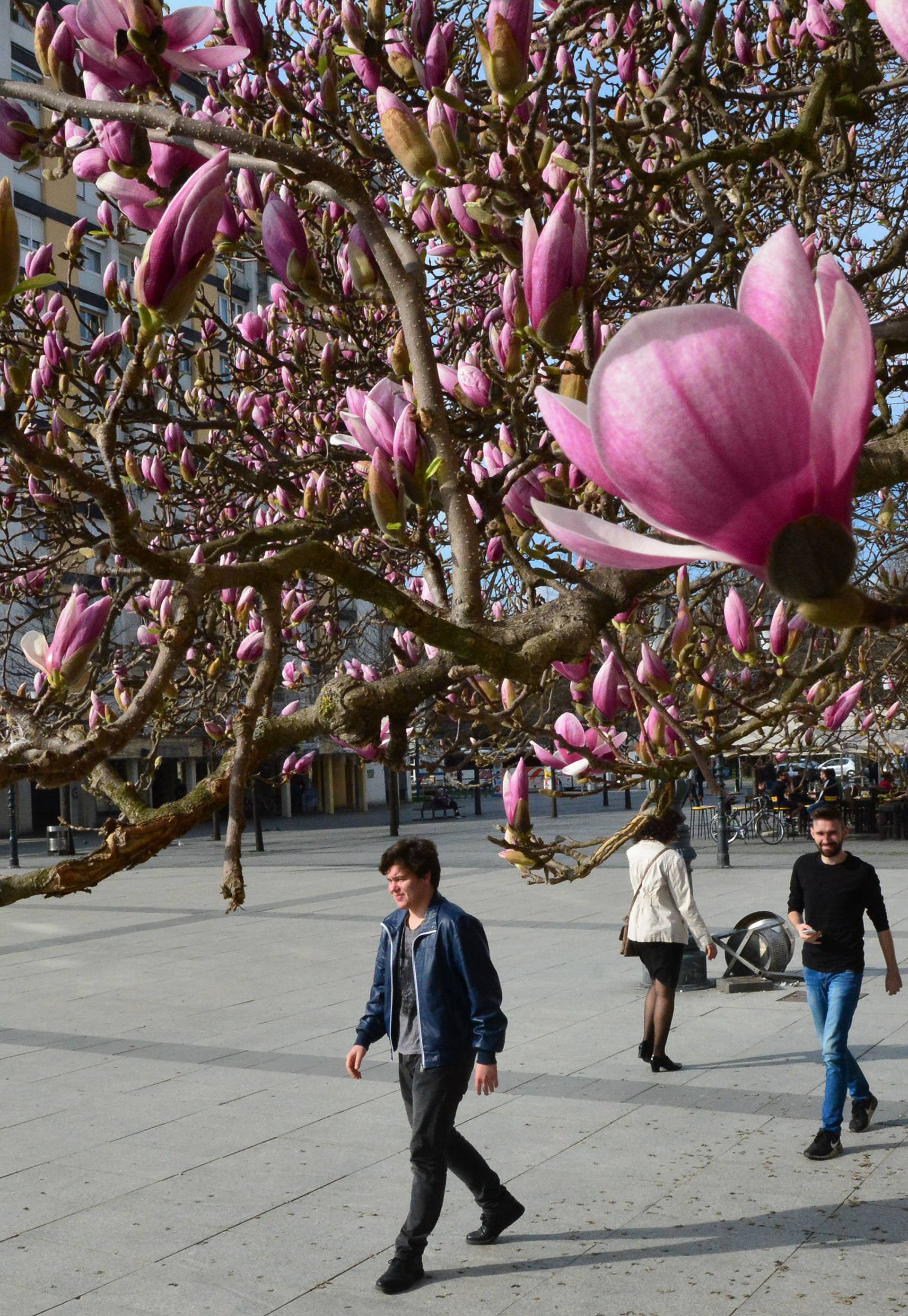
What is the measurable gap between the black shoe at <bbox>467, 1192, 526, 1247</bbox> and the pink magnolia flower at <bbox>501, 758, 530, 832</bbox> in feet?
10.7

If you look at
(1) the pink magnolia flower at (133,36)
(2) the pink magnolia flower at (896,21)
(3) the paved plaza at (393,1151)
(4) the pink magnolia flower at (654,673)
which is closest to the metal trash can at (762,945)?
(3) the paved plaza at (393,1151)

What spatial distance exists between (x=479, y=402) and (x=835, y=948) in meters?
5.04

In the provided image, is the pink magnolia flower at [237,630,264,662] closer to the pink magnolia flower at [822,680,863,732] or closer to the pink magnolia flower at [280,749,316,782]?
the pink magnolia flower at [280,749,316,782]

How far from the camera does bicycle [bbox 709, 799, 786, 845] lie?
1067 inches

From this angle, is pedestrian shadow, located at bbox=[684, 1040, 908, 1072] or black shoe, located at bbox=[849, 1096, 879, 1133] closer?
black shoe, located at bbox=[849, 1096, 879, 1133]

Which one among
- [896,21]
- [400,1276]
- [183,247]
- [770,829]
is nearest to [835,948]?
[400,1276]

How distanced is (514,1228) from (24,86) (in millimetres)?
5477

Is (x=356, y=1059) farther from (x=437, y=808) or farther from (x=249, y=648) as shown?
(x=437, y=808)

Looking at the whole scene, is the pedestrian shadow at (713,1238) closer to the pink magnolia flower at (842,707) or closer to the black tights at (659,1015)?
A: the black tights at (659,1015)

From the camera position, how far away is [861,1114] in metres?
7.22

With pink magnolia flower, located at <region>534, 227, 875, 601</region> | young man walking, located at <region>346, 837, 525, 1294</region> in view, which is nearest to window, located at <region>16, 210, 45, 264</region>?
young man walking, located at <region>346, 837, 525, 1294</region>

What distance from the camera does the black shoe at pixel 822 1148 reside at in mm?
6777

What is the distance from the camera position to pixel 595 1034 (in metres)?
9.70

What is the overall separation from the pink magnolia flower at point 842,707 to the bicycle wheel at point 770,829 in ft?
74.5
